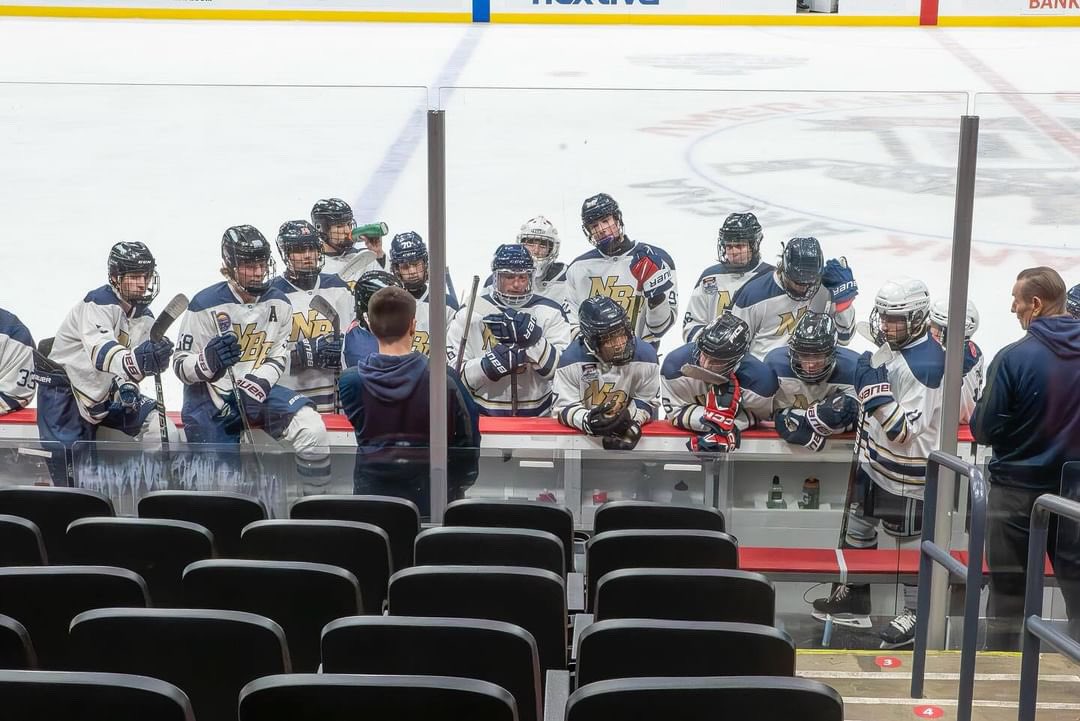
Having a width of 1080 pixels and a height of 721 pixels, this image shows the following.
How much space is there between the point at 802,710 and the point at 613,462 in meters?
2.24

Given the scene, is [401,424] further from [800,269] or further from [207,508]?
Answer: [800,269]

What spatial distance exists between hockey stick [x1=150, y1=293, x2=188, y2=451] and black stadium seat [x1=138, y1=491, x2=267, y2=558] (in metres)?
1.21

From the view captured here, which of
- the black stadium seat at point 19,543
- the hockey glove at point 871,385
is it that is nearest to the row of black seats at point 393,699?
the black stadium seat at point 19,543

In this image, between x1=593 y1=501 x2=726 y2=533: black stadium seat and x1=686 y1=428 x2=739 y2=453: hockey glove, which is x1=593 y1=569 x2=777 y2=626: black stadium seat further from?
x1=686 y1=428 x2=739 y2=453: hockey glove

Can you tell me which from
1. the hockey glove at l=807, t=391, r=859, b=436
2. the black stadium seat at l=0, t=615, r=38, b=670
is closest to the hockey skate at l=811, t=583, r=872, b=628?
the hockey glove at l=807, t=391, r=859, b=436

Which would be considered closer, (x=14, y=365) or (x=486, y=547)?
(x=486, y=547)

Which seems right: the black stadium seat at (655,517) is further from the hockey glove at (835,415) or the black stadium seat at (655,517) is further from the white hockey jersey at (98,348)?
the white hockey jersey at (98,348)

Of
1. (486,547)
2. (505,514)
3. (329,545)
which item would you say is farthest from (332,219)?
(486,547)

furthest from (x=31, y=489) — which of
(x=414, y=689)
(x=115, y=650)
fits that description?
(x=414, y=689)

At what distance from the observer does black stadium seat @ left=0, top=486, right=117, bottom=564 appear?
271 centimetres

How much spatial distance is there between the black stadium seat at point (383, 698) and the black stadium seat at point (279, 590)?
0.55 m

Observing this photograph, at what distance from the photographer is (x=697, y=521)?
2738 millimetres

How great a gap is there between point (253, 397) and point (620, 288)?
124 cm

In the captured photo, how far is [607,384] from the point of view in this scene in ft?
13.1
